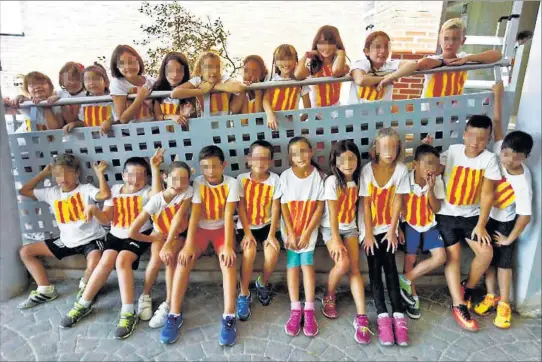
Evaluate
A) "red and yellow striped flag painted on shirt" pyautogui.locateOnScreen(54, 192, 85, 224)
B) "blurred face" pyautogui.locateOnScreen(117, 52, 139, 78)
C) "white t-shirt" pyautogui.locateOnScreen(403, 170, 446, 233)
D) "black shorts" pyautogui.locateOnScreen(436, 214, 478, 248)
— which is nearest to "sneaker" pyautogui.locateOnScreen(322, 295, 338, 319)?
"white t-shirt" pyautogui.locateOnScreen(403, 170, 446, 233)

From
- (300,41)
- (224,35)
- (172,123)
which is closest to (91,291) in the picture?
(172,123)

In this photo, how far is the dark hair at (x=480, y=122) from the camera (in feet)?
8.10

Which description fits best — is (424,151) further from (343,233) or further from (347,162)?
(343,233)

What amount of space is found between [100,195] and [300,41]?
415 centimetres

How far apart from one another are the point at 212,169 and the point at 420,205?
4.47 ft

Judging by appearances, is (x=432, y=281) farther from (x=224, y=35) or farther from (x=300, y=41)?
(x=300, y=41)

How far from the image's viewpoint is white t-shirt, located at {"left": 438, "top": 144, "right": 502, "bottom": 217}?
249cm

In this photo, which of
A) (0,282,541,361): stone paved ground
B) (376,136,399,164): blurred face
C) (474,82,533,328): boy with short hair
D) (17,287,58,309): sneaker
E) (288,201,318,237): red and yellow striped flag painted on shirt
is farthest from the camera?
(17,287,58,309): sneaker

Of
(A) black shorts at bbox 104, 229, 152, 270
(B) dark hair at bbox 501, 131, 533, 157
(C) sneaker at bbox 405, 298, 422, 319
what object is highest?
(B) dark hair at bbox 501, 131, 533, 157

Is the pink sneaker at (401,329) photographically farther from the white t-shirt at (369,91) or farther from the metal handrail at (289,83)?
the metal handrail at (289,83)

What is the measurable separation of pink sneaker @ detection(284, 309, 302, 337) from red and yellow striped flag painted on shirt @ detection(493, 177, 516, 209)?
144 cm

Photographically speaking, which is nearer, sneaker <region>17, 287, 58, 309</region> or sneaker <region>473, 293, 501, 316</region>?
sneaker <region>473, 293, 501, 316</region>

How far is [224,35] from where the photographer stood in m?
4.27

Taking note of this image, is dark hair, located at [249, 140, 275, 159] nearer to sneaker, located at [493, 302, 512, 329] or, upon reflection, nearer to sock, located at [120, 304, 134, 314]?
sock, located at [120, 304, 134, 314]
